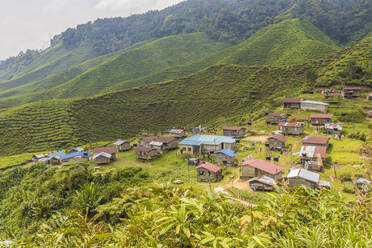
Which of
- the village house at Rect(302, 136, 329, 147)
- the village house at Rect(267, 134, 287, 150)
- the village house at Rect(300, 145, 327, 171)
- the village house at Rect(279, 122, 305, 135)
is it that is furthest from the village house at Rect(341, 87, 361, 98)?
the village house at Rect(300, 145, 327, 171)

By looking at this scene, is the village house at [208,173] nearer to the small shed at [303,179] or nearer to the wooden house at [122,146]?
the small shed at [303,179]

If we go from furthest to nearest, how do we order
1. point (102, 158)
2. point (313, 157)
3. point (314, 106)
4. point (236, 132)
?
Answer: point (314, 106) → point (236, 132) → point (102, 158) → point (313, 157)

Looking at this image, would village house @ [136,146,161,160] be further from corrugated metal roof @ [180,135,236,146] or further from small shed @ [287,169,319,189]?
small shed @ [287,169,319,189]

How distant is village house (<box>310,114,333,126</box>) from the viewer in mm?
40375

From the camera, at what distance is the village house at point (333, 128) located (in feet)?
117

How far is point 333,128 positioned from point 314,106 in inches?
468

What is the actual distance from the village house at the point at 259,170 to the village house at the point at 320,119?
2182cm

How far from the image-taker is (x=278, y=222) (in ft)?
11.4

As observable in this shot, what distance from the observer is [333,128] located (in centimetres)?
3659

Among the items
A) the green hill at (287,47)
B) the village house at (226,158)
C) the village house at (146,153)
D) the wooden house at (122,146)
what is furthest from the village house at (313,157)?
the green hill at (287,47)

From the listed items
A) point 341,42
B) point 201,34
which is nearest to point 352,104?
point 341,42

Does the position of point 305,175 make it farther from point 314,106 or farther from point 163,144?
point 314,106

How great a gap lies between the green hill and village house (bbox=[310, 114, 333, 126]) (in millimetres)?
47441

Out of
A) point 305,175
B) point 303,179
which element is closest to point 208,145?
point 305,175
